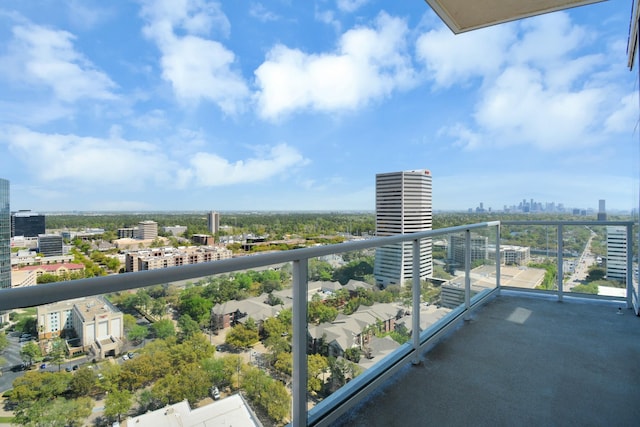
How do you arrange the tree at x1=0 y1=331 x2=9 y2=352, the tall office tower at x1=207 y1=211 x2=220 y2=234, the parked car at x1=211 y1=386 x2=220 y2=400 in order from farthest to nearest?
the tall office tower at x1=207 y1=211 x2=220 y2=234
the parked car at x1=211 y1=386 x2=220 y2=400
the tree at x1=0 y1=331 x2=9 y2=352

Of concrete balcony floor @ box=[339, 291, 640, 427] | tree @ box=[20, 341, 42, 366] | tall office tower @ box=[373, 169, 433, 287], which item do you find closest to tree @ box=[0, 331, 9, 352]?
tree @ box=[20, 341, 42, 366]

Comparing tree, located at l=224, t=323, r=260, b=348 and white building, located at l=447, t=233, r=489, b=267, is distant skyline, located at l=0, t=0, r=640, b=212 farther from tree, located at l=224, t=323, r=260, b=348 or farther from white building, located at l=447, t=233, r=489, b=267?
tree, located at l=224, t=323, r=260, b=348

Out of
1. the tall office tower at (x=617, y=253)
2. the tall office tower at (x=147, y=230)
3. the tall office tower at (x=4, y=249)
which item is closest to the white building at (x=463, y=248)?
the tall office tower at (x=617, y=253)

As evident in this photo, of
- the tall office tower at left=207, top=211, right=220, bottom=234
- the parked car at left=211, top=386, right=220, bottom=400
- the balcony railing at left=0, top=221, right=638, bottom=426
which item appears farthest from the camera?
the tall office tower at left=207, top=211, right=220, bottom=234

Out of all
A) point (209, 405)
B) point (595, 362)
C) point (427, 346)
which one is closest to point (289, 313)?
point (209, 405)

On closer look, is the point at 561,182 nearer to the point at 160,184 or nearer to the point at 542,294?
the point at 542,294

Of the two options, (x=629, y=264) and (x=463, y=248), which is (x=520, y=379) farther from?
(x=629, y=264)

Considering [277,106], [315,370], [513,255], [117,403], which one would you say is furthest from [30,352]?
[277,106]
